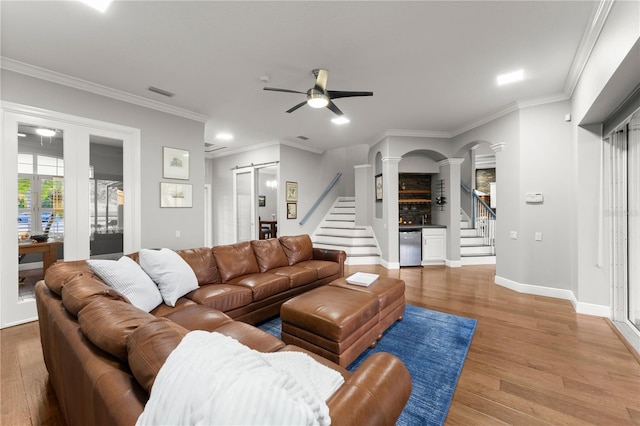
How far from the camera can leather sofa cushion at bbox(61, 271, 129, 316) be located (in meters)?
1.34

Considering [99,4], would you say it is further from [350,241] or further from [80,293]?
[350,241]

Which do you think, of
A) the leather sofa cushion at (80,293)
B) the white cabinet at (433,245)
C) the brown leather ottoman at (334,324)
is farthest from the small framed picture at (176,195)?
the white cabinet at (433,245)

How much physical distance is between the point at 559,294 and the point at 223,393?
4904 millimetres

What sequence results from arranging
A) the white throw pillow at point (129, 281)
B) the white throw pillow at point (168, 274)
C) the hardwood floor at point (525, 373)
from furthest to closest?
the white throw pillow at point (168, 274) → the white throw pillow at point (129, 281) → the hardwood floor at point (525, 373)

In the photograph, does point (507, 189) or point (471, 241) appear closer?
point (507, 189)

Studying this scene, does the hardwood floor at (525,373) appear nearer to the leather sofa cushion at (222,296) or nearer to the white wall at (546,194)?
the white wall at (546,194)

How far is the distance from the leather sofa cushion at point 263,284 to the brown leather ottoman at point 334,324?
0.64 metres

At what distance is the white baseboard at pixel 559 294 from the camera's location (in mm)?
3143

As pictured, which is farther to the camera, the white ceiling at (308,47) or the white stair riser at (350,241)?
the white stair riser at (350,241)

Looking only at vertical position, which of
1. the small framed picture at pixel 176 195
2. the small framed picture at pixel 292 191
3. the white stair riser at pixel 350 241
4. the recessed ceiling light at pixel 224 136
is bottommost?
the white stair riser at pixel 350 241

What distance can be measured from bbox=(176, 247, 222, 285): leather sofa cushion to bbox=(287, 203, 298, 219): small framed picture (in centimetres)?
364

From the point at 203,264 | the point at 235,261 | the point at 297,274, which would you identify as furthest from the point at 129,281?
the point at 297,274

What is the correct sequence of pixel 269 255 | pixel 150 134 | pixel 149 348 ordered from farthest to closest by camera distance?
1. pixel 150 134
2. pixel 269 255
3. pixel 149 348

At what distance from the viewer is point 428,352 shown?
2.38 m
